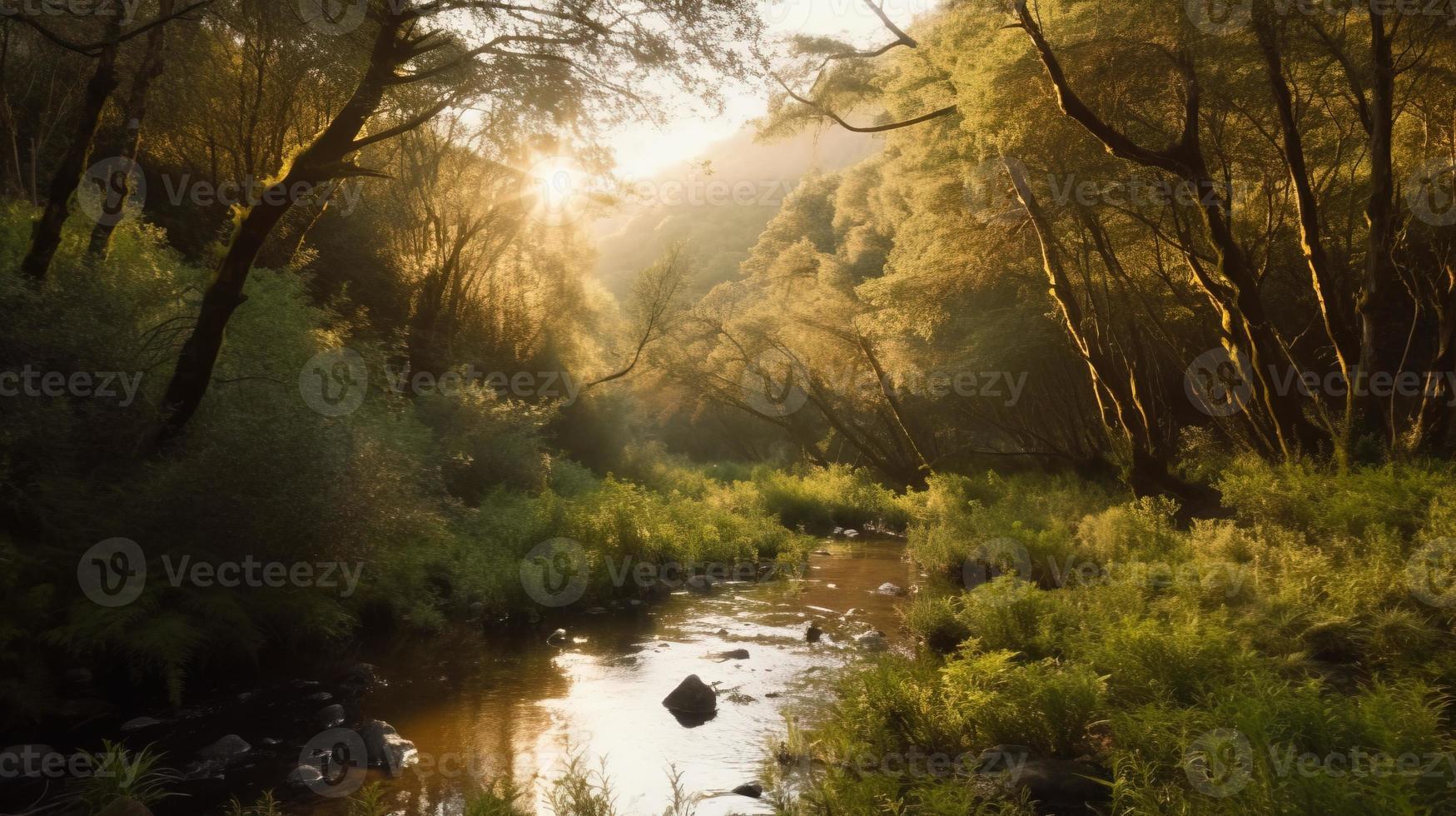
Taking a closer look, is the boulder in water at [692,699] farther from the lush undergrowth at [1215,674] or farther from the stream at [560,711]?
the lush undergrowth at [1215,674]

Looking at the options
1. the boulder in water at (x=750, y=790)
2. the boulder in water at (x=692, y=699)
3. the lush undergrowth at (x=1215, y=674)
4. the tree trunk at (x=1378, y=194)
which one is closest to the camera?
the lush undergrowth at (x=1215, y=674)

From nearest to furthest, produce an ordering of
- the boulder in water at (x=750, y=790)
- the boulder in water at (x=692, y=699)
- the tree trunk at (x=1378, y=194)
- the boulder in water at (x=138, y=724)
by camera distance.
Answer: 1. the boulder in water at (x=750, y=790)
2. the boulder in water at (x=138, y=724)
3. the boulder in water at (x=692, y=699)
4. the tree trunk at (x=1378, y=194)

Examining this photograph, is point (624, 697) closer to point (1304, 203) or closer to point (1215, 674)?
point (1215, 674)

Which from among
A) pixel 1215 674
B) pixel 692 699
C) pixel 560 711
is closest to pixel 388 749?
pixel 560 711

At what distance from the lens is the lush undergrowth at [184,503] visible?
23.6 feet

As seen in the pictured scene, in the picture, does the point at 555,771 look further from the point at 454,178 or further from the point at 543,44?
the point at 454,178

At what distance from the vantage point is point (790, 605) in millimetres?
13492

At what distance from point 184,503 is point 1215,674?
363 inches

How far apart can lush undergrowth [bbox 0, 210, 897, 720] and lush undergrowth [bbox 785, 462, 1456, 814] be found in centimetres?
559

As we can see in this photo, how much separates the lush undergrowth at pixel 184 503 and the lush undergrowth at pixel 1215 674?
5.59 metres

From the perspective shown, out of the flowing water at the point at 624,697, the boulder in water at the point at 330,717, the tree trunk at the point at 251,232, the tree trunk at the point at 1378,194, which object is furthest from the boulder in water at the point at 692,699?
the tree trunk at the point at 1378,194

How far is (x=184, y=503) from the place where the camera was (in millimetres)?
7863

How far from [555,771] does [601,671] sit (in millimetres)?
3069

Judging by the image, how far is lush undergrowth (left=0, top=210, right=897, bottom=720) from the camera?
23.6ft
